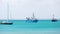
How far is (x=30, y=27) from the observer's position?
1422mm

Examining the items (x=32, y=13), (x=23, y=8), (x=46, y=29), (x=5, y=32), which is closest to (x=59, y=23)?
(x=46, y=29)

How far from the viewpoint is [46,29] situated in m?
1.45

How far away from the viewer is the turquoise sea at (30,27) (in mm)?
1417

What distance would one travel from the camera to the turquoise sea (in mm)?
1417

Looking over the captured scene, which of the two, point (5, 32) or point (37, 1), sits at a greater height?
point (37, 1)

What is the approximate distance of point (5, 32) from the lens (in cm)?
143

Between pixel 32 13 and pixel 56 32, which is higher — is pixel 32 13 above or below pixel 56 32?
above

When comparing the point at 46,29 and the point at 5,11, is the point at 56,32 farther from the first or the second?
the point at 5,11

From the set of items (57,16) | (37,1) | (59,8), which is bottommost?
(57,16)

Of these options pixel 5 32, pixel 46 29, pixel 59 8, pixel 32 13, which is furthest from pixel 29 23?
pixel 59 8

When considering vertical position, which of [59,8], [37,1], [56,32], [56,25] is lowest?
[56,32]

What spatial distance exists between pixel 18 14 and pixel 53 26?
0.53 m

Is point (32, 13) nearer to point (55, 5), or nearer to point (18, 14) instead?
point (18, 14)

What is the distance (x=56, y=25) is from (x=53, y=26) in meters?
0.05
